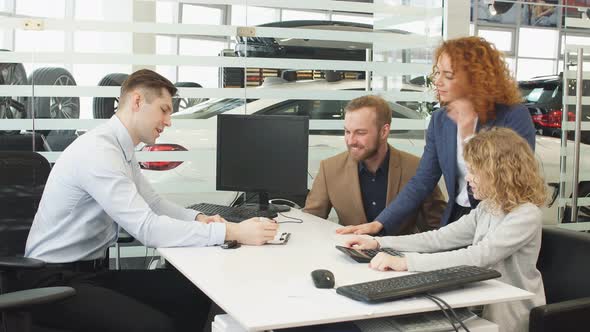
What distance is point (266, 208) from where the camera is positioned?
3.42 meters

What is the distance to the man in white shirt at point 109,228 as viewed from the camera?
7.80ft

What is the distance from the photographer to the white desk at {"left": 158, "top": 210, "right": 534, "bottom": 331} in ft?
5.78

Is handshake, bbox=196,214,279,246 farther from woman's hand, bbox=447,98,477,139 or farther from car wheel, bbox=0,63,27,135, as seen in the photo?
Result: car wheel, bbox=0,63,27,135

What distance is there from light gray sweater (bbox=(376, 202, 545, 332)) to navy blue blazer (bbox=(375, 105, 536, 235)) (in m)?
0.49

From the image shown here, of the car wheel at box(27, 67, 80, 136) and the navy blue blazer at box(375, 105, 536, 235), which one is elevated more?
the car wheel at box(27, 67, 80, 136)

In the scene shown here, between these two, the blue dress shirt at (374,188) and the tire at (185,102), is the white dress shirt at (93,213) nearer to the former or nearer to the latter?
Result: the blue dress shirt at (374,188)

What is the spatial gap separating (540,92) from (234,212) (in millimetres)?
2700

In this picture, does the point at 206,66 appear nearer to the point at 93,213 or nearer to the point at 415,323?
the point at 93,213

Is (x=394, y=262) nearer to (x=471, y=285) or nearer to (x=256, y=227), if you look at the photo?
(x=471, y=285)

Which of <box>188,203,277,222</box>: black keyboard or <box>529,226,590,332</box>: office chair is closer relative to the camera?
<box>529,226,590,332</box>: office chair

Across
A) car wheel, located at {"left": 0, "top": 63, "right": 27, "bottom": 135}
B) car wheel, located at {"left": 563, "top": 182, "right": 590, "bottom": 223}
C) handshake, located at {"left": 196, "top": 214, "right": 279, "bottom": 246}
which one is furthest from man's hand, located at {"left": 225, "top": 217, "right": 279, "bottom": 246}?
car wheel, located at {"left": 563, "top": 182, "right": 590, "bottom": 223}

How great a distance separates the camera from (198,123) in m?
4.09

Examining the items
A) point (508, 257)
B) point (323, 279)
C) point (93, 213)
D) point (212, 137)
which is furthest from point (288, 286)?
point (212, 137)

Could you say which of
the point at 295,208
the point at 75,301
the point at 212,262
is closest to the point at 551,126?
the point at 295,208
